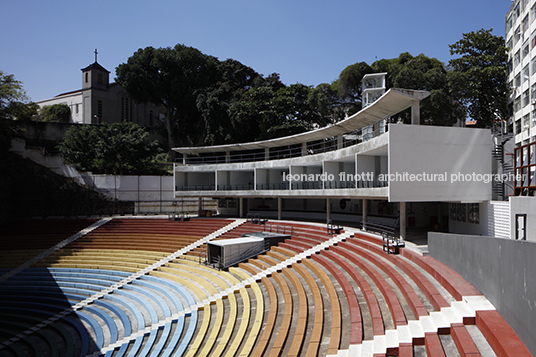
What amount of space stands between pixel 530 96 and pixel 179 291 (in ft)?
89.3

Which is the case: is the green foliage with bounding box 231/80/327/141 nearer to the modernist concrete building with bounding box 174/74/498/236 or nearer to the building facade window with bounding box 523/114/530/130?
the modernist concrete building with bounding box 174/74/498/236

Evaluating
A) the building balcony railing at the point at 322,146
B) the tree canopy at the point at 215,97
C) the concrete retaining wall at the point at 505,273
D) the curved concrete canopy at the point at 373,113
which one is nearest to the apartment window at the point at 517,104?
the building balcony railing at the point at 322,146

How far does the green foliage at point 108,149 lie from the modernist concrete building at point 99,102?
1478 cm

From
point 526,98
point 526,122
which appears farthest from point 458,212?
point 526,98

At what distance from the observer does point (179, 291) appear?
55.7 ft

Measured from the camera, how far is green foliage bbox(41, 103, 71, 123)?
178 feet

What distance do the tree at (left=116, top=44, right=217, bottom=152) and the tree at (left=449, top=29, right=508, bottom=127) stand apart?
96.1 ft

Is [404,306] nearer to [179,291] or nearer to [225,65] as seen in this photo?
[179,291]

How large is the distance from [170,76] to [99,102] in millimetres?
15114

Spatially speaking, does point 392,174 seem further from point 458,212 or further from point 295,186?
point 295,186

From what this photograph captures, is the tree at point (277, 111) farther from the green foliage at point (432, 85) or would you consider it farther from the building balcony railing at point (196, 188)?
the building balcony railing at point (196, 188)

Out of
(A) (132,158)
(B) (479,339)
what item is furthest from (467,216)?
(A) (132,158)

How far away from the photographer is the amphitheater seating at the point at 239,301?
310 inches

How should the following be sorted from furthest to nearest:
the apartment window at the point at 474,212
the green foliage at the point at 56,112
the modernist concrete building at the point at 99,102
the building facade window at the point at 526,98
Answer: the green foliage at the point at 56,112 → the modernist concrete building at the point at 99,102 → the building facade window at the point at 526,98 → the apartment window at the point at 474,212
